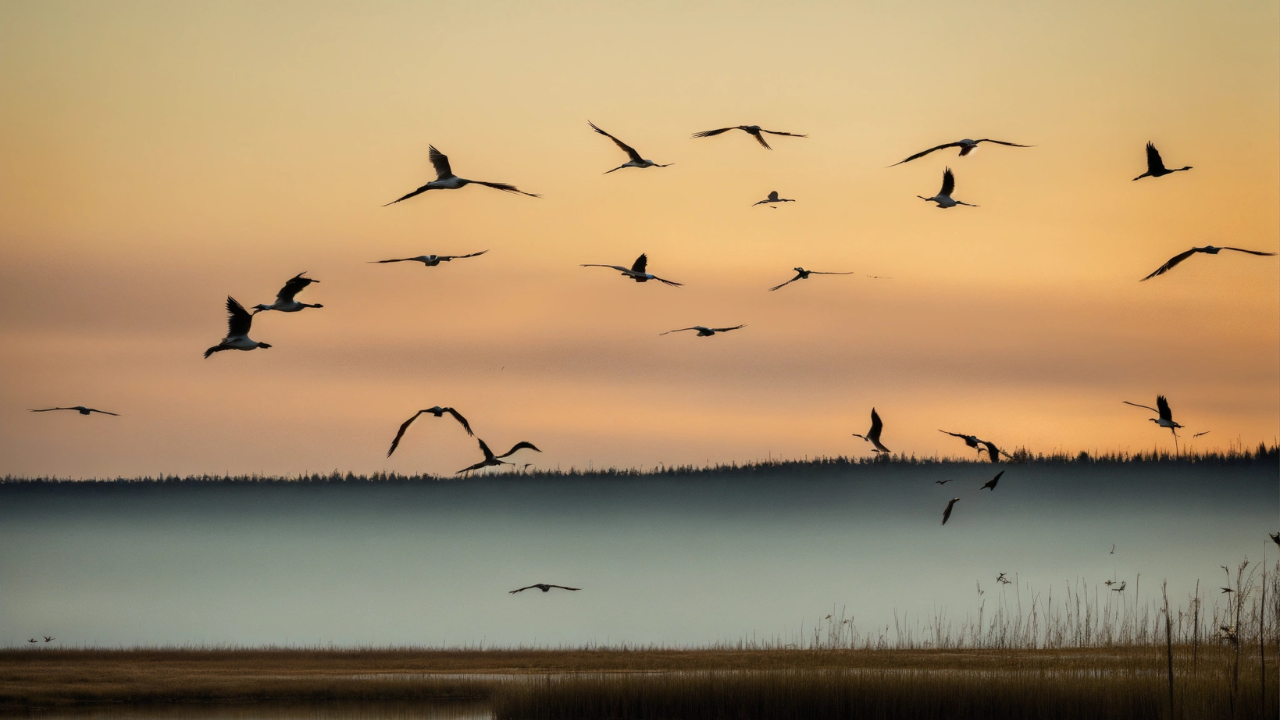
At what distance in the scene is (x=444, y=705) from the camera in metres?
42.9

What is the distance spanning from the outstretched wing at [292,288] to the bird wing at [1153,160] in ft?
52.4

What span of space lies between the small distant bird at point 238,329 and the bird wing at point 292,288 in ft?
2.31

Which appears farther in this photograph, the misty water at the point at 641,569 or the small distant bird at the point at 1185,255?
the misty water at the point at 641,569

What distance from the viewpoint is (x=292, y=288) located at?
2950 centimetres

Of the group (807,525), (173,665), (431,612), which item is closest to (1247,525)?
(807,525)

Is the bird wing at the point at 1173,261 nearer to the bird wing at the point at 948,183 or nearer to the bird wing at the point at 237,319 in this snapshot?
the bird wing at the point at 948,183

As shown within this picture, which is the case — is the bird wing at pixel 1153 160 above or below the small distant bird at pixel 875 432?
above

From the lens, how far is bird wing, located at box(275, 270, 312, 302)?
2928 cm

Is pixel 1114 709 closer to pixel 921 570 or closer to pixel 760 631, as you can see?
pixel 760 631

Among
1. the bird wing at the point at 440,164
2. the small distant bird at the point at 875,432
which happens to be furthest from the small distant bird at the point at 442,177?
the small distant bird at the point at 875,432

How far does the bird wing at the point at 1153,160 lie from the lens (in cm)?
2895

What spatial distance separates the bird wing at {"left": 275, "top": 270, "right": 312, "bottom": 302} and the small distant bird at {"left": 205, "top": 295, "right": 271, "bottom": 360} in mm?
705

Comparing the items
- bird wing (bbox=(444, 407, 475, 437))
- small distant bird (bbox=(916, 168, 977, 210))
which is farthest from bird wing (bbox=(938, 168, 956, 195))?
bird wing (bbox=(444, 407, 475, 437))

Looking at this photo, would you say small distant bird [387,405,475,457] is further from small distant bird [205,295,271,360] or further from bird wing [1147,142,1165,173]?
bird wing [1147,142,1165,173]
